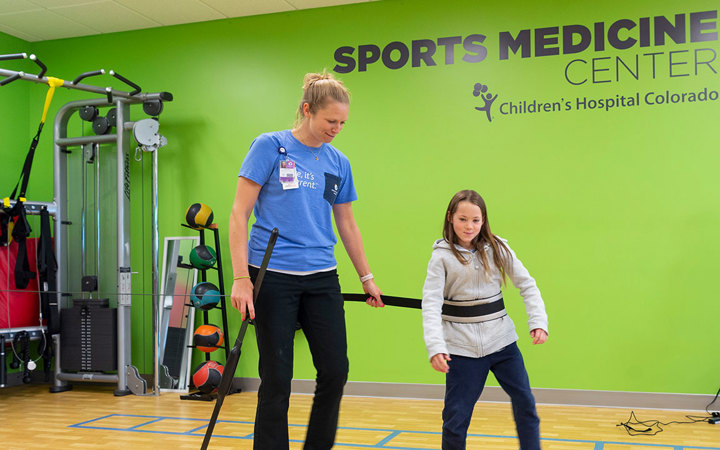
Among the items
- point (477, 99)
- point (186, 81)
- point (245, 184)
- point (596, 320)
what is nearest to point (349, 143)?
point (477, 99)

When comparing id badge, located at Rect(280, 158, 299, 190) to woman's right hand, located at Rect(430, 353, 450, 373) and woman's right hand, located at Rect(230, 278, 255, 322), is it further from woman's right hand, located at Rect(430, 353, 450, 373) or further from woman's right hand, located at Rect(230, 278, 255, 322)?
woman's right hand, located at Rect(430, 353, 450, 373)

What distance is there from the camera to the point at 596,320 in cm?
456

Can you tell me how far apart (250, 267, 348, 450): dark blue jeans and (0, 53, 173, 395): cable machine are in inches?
115

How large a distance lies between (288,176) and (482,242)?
71cm

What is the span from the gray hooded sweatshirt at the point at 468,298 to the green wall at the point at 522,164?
2.30 m

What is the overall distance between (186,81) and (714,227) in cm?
378

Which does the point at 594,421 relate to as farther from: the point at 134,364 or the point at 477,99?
the point at 134,364

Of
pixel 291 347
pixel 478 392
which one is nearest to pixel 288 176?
pixel 291 347

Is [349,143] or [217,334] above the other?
[349,143]

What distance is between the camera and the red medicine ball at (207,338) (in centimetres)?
484

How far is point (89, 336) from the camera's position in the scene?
17.3 ft

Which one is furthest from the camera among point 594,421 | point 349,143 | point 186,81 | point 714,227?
point 186,81

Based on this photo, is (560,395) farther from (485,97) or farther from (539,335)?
(539,335)

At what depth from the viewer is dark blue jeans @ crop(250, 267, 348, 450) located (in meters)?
2.27
